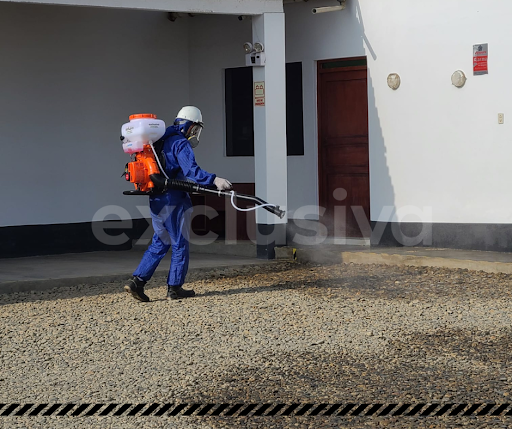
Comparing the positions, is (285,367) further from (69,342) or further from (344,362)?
(69,342)

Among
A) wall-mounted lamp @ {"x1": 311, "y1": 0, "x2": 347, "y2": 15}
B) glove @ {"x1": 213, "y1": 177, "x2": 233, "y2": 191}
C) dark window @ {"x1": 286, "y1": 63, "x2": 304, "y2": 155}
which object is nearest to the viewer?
glove @ {"x1": 213, "y1": 177, "x2": 233, "y2": 191}

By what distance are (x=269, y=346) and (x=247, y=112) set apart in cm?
699

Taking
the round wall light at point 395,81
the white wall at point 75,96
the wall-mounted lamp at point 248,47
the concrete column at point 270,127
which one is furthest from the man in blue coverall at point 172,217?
the white wall at point 75,96

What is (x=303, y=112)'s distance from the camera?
12.6 meters

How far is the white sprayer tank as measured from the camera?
8570 mm

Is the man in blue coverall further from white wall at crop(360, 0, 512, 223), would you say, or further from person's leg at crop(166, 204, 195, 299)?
white wall at crop(360, 0, 512, 223)

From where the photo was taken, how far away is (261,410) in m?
5.14

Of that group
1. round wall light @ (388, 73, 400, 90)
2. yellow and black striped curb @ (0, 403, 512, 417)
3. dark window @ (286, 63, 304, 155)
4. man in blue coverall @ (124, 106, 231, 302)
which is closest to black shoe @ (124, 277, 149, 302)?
man in blue coverall @ (124, 106, 231, 302)

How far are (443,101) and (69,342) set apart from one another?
618 cm

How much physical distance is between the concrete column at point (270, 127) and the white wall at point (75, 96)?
2452 millimetres

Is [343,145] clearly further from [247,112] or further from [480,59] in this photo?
[480,59]

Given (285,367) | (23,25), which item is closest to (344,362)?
(285,367)

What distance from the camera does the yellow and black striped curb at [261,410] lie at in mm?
5016

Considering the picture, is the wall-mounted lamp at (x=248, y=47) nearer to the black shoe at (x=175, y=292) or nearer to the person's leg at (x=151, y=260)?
the person's leg at (x=151, y=260)
